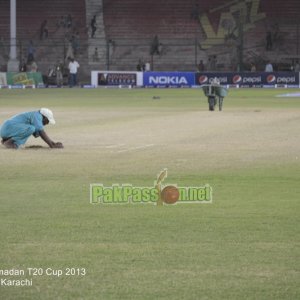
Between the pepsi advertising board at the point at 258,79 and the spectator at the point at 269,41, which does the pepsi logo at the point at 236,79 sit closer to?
the pepsi advertising board at the point at 258,79

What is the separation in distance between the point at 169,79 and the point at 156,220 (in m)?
50.9

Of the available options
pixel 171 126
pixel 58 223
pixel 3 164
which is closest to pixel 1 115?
pixel 171 126

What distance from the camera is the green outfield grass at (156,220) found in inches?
373

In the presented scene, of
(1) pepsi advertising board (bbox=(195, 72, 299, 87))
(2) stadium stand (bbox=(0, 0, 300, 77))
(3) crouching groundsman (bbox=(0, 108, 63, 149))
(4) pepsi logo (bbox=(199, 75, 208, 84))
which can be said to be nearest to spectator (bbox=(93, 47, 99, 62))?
(2) stadium stand (bbox=(0, 0, 300, 77))

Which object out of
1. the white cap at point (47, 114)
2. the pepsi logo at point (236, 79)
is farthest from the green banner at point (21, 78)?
the white cap at point (47, 114)

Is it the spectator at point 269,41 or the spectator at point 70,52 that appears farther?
the spectator at point 269,41

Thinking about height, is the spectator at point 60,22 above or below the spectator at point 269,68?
above

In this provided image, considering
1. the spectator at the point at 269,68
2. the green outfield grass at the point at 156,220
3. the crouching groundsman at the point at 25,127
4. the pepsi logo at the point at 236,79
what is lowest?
the green outfield grass at the point at 156,220

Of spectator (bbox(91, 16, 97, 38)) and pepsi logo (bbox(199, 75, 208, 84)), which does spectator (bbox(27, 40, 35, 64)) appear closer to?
spectator (bbox(91, 16, 97, 38))

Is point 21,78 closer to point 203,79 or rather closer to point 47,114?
point 203,79

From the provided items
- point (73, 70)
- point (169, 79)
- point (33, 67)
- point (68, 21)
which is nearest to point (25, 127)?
point (73, 70)

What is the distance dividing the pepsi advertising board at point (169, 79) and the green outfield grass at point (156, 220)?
36948mm

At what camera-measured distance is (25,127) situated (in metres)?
20.4

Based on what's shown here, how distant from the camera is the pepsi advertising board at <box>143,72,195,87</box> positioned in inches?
2495
